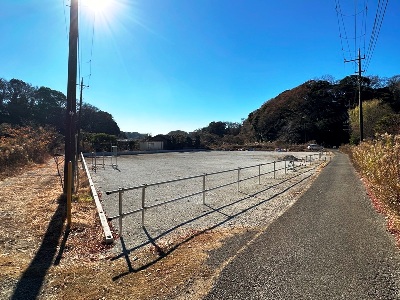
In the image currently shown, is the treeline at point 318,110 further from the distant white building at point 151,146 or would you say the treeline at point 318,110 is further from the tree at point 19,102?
the tree at point 19,102

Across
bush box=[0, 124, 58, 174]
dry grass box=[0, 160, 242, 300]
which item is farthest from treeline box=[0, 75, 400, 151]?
dry grass box=[0, 160, 242, 300]

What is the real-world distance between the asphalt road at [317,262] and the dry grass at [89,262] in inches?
20.4

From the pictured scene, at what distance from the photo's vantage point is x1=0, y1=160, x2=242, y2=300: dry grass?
370 centimetres

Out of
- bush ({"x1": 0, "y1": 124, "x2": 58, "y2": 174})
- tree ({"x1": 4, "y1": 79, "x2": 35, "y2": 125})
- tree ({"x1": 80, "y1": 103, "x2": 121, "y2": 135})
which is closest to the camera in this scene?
bush ({"x1": 0, "y1": 124, "x2": 58, "y2": 174})

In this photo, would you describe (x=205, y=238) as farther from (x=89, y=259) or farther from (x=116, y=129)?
(x=116, y=129)

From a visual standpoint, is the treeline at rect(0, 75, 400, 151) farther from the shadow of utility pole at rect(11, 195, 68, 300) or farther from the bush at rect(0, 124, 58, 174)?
the shadow of utility pole at rect(11, 195, 68, 300)

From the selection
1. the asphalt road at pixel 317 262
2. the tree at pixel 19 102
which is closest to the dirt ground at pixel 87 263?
the asphalt road at pixel 317 262

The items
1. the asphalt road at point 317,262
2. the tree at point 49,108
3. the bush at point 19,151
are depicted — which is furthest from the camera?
the tree at point 49,108

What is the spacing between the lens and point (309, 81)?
95.1 metres

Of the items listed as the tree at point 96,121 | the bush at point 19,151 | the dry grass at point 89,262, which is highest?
the tree at point 96,121

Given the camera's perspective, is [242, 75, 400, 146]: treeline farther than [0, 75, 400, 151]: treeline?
Yes

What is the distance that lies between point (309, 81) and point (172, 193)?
93.5 meters

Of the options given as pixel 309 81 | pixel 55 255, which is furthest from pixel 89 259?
pixel 309 81

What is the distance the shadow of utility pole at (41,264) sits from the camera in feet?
12.1
